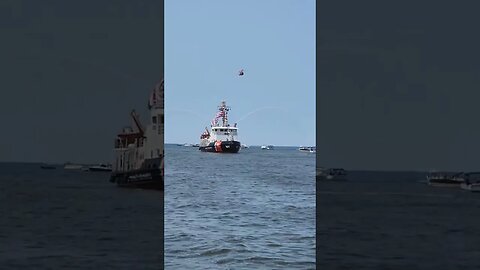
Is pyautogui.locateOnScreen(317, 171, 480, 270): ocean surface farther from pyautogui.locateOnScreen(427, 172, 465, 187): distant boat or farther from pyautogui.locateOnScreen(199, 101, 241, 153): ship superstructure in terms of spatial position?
pyautogui.locateOnScreen(199, 101, 241, 153): ship superstructure

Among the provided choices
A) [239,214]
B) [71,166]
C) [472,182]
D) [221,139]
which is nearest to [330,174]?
[472,182]

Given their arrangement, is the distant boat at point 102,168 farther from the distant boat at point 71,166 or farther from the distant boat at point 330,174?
the distant boat at point 330,174

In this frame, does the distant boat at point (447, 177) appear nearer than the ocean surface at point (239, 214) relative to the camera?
Yes

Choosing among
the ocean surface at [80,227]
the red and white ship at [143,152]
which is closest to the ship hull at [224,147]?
the red and white ship at [143,152]

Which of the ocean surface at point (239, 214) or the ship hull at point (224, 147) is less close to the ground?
the ship hull at point (224, 147)

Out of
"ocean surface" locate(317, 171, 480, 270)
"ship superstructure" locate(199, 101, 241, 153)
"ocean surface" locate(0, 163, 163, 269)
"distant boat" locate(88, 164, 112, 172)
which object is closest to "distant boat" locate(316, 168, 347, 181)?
"ocean surface" locate(317, 171, 480, 270)

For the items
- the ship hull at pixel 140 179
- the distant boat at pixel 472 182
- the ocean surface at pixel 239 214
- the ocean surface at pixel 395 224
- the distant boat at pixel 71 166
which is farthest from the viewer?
the ocean surface at pixel 239 214

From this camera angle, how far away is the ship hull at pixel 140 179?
525 cm

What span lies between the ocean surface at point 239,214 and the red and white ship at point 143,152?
204cm

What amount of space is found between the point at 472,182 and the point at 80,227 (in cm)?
308

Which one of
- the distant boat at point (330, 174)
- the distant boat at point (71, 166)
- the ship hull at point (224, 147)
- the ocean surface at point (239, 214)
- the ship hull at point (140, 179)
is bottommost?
the ocean surface at point (239, 214)

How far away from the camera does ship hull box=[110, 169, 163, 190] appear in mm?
5254

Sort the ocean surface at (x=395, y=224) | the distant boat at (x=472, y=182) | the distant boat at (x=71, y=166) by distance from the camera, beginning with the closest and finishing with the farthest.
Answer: the ocean surface at (x=395, y=224)
the distant boat at (x=472, y=182)
the distant boat at (x=71, y=166)

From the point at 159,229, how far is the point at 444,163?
2.25 m
